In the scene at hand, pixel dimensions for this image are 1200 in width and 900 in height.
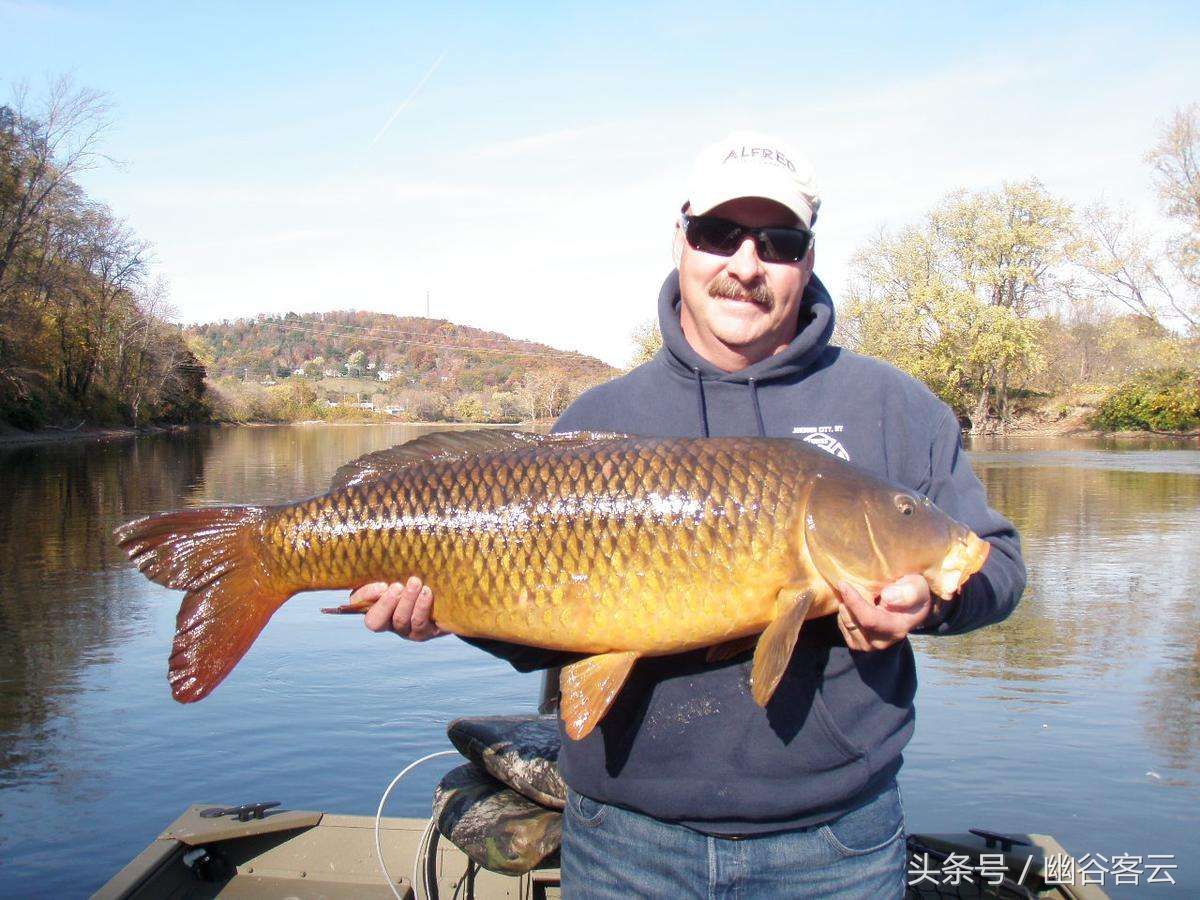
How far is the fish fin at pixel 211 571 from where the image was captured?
8.44 ft

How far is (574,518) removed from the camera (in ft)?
7.68

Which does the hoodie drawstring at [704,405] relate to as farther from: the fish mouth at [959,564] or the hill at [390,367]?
the hill at [390,367]

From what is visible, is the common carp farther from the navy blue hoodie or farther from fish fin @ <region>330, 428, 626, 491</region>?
the navy blue hoodie

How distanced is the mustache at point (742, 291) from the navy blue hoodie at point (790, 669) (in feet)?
0.42

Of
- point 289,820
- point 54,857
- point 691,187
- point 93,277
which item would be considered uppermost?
Answer: point 93,277

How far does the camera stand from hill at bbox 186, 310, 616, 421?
9319 cm

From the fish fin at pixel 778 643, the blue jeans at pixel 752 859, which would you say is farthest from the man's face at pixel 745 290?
the blue jeans at pixel 752 859

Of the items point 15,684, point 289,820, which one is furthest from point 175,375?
point 289,820

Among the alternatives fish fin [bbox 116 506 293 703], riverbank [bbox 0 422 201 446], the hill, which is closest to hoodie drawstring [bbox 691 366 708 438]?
fish fin [bbox 116 506 293 703]

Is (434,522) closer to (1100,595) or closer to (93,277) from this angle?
(1100,595)

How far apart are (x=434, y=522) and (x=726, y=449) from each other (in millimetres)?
751

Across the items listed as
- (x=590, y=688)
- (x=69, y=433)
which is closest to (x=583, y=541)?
(x=590, y=688)

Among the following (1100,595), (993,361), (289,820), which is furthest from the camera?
(993,361)

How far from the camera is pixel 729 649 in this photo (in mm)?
2264
